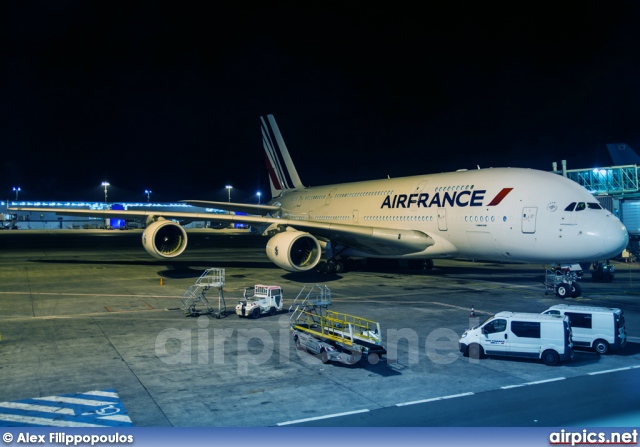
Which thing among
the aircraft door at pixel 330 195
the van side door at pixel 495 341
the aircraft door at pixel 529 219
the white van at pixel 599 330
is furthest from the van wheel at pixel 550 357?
the aircraft door at pixel 330 195

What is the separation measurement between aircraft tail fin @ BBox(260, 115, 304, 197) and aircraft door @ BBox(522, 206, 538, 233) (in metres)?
20.6

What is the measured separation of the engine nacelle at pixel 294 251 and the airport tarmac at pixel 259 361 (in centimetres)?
173

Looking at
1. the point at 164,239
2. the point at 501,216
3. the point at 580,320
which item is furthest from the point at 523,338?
the point at 164,239

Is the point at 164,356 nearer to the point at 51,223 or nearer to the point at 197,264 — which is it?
the point at 197,264

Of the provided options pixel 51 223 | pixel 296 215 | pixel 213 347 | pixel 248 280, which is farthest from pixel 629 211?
pixel 51 223

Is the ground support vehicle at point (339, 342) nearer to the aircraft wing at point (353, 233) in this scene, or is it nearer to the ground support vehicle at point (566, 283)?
the ground support vehicle at point (566, 283)

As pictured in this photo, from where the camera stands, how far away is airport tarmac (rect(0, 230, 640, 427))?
9.27 meters

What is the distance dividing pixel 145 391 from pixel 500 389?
260 inches

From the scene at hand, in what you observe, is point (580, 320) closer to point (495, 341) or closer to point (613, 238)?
point (495, 341)

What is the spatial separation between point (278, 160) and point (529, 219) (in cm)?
2312

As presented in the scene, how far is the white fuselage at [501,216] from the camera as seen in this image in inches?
811

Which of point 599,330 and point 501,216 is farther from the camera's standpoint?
point 501,216

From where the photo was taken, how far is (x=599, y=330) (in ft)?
42.8

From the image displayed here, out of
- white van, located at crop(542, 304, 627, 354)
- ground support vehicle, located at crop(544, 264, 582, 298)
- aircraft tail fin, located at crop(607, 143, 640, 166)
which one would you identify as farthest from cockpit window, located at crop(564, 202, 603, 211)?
aircraft tail fin, located at crop(607, 143, 640, 166)
